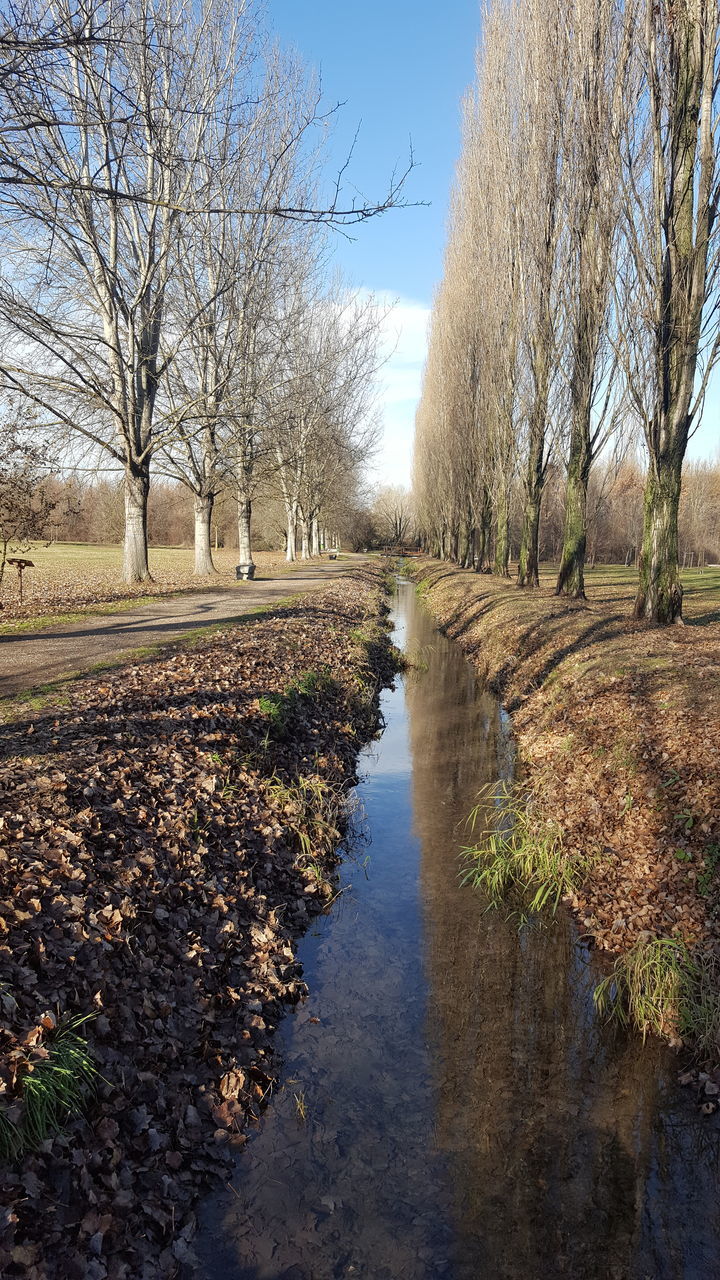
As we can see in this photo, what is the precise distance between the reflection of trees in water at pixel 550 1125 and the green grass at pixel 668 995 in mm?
152

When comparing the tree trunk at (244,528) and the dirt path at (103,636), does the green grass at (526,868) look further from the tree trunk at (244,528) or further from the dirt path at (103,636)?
the tree trunk at (244,528)

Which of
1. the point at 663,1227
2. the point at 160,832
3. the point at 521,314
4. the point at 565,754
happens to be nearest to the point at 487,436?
the point at 521,314

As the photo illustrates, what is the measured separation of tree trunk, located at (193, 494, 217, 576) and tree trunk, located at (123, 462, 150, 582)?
5160 mm

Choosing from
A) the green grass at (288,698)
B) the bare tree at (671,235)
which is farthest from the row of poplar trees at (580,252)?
the green grass at (288,698)

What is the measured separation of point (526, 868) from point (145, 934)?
10.4 feet

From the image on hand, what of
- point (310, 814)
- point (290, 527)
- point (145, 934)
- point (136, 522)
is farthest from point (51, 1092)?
point (290, 527)

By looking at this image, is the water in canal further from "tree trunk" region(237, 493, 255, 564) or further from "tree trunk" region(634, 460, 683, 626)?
"tree trunk" region(237, 493, 255, 564)

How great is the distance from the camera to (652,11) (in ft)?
36.7

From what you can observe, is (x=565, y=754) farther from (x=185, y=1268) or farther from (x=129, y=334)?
(x=129, y=334)

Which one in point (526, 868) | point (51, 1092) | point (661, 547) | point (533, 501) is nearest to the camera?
point (51, 1092)

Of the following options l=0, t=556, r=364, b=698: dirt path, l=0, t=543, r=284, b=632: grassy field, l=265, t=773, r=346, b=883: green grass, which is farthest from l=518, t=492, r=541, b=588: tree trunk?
l=265, t=773, r=346, b=883: green grass

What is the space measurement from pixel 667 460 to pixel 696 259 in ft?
9.44

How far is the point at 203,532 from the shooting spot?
990 inches

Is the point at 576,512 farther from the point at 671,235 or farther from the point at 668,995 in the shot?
the point at 668,995
